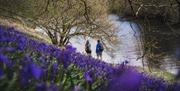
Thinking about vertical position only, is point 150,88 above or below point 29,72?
below

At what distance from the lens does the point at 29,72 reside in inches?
89.3

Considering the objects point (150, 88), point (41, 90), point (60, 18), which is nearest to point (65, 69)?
point (150, 88)

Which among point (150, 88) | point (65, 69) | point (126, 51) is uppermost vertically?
point (65, 69)

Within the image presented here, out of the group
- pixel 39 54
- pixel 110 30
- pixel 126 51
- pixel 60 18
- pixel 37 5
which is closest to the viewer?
pixel 39 54

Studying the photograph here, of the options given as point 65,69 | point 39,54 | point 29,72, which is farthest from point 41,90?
point 39,54

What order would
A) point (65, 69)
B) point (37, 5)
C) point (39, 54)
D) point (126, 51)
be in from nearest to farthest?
point (65, 69) < point (39, 54) < point (37, 5) < point (126, 51)

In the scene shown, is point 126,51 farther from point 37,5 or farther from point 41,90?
point 41,90

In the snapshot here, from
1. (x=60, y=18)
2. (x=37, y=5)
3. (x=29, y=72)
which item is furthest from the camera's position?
(x=60, y=18)

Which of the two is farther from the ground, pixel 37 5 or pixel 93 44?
pixel 37 5

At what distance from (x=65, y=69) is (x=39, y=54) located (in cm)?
76

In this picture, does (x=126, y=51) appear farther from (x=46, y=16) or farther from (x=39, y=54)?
(x=39, y=54)

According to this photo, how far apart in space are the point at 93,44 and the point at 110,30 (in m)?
6.76

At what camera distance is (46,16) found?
34.4 meters

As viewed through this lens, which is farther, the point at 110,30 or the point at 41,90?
the point at 110,30
